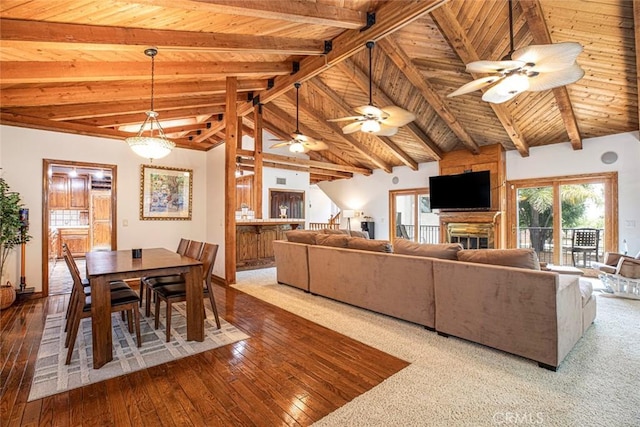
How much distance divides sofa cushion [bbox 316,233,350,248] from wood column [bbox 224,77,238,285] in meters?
1.67

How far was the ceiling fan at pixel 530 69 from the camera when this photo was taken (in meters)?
2.53

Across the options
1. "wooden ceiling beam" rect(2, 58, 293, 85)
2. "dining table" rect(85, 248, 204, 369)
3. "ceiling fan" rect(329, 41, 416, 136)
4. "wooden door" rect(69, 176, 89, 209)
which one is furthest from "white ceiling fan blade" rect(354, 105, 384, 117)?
"wooden door" rect(69, 176, 89, 209)

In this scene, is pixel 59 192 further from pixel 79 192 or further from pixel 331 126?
pixel 331 126

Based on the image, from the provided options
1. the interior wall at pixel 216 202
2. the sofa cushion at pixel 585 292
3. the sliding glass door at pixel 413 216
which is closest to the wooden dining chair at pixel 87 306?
the interior wall at pixel 216 202

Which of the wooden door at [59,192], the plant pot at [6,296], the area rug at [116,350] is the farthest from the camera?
the wooden door at [59,192]

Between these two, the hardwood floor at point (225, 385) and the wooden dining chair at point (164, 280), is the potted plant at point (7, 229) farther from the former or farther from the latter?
the wooden dining chair at point (164, 280)

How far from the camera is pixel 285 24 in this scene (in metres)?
3.71

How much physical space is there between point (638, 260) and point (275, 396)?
205 inches

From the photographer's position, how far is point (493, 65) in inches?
111

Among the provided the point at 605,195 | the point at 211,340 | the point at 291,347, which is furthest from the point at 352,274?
the point at 605,195

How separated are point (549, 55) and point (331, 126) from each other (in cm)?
554

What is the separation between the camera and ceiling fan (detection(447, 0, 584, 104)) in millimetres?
2531

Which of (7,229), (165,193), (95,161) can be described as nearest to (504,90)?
(165,193)

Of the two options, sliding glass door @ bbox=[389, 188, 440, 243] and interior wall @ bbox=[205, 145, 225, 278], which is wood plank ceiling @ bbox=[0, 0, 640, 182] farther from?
sliding glass door @ bbox=[389, 188, 440, 243]
